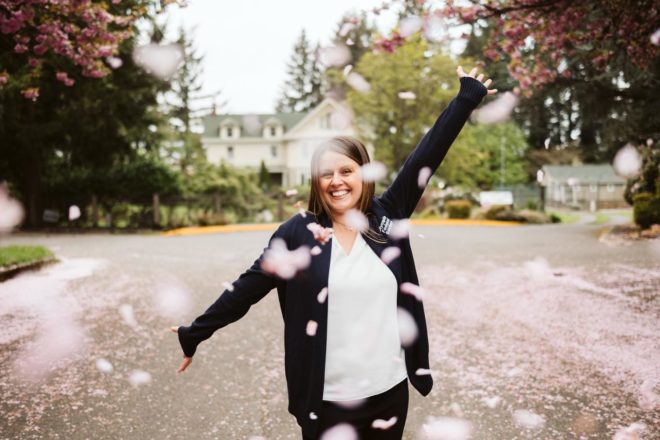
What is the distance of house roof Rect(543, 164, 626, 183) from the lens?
5447cm

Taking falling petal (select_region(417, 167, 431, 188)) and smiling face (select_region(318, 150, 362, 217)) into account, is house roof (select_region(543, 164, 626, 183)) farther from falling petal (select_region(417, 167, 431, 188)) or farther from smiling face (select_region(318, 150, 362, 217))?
smiling face (select_region(318, 150, 362, 217))

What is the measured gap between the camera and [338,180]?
2.28 m

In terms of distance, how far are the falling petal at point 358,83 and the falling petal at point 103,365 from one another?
101 ft

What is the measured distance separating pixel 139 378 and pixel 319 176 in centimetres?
334

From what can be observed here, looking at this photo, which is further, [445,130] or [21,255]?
[21,255]

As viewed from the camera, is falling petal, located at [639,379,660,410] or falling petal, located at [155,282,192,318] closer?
falling petal, located at [639,379,660,410]

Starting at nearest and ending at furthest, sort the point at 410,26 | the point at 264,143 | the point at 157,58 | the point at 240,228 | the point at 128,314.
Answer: the point at 128,314, the point at 410,26, the point at 240,228, the point at 157,58, the point at 264,143

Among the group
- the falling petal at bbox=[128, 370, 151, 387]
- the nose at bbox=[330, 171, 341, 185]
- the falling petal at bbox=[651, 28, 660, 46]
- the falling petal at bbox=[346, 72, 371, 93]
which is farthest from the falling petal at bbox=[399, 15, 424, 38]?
the falling petal at bbox=[346, 72, 371, 93]

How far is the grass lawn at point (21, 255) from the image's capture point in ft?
33.0

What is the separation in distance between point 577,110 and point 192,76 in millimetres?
47913

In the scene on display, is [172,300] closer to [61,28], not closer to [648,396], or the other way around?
[61,28]

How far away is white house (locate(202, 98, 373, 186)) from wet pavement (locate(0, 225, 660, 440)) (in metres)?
39.0

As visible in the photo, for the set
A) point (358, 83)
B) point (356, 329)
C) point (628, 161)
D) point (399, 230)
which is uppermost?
point (358, 83)

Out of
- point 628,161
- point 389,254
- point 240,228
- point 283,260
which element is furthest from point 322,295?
point 240,228
